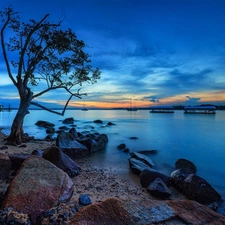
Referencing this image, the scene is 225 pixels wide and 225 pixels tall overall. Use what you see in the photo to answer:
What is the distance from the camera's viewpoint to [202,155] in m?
14.1

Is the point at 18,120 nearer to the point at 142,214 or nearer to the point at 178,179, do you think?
the point at 178,179

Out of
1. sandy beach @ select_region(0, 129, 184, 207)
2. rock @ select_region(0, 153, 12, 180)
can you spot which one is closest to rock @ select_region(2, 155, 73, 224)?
sandy beach @ select_region(0, 129, 184, 207)

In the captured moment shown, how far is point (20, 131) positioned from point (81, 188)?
8.70 metres

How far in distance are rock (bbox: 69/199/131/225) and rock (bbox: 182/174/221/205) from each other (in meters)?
4.32

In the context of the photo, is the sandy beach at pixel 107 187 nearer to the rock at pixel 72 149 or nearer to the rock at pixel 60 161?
the rock at pixel 60 161

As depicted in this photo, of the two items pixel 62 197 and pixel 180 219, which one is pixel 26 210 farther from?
pixel 180 219

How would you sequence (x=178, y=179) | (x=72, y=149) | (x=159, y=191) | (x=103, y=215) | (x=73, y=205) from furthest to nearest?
(x=72, y=149)
(x=178, y=179)
(x=159, y=191)
(x=73, y=205)
(x=103, y=215)

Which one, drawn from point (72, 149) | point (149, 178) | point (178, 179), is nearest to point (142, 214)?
point (149, 178)

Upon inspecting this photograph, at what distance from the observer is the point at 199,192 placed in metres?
6.04

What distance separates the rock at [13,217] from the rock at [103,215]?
1.05 m

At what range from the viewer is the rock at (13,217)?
2.90 m

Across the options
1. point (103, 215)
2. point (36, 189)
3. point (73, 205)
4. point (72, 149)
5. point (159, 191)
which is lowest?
point (159, 191)

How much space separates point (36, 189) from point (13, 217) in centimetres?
89

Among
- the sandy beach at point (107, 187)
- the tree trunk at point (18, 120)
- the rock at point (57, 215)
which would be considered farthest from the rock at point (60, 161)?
the tree trunk at point (18, 120)
